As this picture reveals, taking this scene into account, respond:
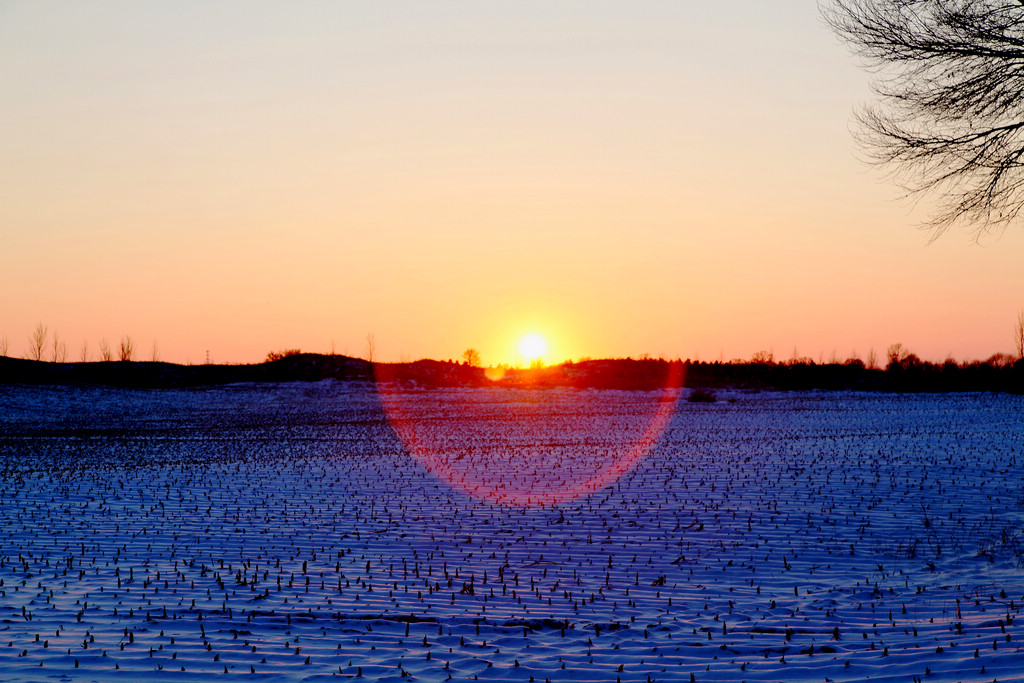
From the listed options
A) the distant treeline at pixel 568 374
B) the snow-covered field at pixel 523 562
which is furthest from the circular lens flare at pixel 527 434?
the distant treeline at pixel 568 374

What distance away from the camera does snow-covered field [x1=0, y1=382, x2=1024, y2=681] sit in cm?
642

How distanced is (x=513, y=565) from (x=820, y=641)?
4013 millimetres

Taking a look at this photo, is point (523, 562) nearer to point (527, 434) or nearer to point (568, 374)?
point (527, 434)

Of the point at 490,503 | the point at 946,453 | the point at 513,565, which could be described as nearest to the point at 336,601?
the point at 513,565

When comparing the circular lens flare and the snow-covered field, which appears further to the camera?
the circular lens flare

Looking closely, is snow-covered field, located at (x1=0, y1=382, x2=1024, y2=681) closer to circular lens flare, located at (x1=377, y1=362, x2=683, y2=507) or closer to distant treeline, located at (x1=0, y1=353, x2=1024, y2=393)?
circular lens flare, located at (x1=377, y1=362, x2=683, y2=507)

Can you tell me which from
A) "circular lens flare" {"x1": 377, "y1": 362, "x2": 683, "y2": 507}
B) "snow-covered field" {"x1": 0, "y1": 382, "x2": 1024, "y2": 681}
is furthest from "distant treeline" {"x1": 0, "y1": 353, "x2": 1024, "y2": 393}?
"snow-covered field" {"x1": 0, "y1": 382, "x2": 1024, "y2": 681}

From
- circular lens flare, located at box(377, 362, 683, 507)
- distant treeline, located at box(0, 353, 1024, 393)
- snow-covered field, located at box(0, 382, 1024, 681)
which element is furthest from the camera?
distant treeline, located at box(0, 353, 1024, 393)

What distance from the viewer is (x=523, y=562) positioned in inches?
393

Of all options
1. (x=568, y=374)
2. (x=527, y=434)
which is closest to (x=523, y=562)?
(x=527, y=434)

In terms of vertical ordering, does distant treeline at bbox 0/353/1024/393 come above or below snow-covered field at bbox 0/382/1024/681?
above

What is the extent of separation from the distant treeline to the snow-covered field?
3719cm

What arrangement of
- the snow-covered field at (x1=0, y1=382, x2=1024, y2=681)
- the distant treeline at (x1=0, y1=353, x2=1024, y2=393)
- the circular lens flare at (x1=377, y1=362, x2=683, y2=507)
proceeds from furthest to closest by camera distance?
the distant treeline at (x1=0, y1=353, x2=1024, y2=393) → the circular lens flare at (x1=377, y1=362, x2=683, y2=507) → the snow-covered field at (x1=0, y1=382, x2=1024, y2=681)

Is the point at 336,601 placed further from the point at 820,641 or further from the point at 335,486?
the point at 335,486
